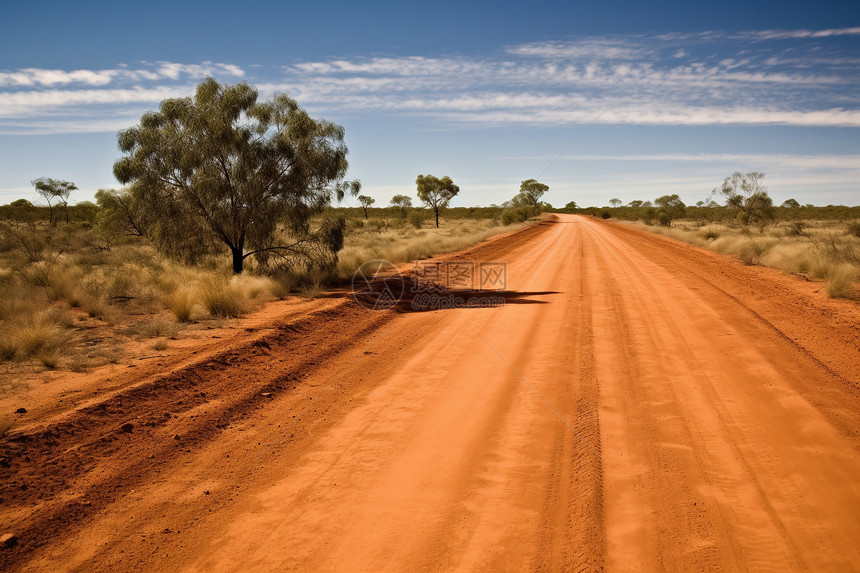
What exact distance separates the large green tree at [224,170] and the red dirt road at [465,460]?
767cm

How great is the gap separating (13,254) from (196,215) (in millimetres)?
12248

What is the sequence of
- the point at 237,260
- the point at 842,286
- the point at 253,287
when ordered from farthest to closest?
the point at 237,260, the point at 253,287, the point at 842,286

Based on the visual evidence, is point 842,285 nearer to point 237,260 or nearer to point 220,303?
point 220,303

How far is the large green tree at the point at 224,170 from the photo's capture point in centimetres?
1423

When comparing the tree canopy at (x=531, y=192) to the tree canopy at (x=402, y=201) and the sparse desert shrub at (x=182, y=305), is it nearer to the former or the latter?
the tree canopy at (x=402, y=201)

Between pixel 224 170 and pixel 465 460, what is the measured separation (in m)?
13.0

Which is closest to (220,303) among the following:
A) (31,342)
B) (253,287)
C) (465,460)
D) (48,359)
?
(253,287)

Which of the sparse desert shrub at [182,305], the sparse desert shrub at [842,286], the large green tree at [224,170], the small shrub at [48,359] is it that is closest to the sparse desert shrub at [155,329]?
the sparse desert shrub at [182,305]

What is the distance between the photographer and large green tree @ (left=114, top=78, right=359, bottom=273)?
1423cm

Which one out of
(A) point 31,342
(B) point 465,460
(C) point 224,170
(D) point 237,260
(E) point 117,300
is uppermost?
(C) point 224,170

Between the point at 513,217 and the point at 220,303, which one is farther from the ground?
the point at 513,217

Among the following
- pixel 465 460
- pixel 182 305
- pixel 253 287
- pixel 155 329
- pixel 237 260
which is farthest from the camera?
pixel 237 260

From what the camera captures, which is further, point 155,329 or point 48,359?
point 155,329

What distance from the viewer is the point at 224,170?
571 inches
